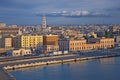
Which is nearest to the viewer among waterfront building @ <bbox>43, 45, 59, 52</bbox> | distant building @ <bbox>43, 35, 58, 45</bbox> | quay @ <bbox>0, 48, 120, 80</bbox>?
quay @ <bbox>0, 48, 120, 80</bbox>

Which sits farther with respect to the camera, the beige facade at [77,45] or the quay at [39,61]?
the beige facade at [77,45]

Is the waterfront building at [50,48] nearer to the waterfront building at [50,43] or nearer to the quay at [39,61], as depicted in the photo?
the waterfront building at [50,43]

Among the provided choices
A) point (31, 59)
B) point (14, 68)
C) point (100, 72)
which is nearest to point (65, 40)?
point (31, 59)

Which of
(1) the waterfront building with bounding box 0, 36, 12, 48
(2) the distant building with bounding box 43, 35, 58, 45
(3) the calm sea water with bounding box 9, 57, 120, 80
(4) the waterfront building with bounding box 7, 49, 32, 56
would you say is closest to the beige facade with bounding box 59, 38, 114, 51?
(2) the distant building with bounding box 43, 35, 58, 45

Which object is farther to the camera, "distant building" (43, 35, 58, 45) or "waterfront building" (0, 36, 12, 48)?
"distant building" (43, 35, 58, 45)

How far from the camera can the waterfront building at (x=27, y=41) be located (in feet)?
57.2

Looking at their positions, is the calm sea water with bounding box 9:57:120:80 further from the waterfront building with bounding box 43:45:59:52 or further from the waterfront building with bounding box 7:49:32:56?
the waterfront building with bounding box 43:45:59:52

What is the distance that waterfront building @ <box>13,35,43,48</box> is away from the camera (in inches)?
687

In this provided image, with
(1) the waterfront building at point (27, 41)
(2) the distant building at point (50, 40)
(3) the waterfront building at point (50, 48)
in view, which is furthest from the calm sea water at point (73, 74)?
(2) the distant building at point (50, 40)

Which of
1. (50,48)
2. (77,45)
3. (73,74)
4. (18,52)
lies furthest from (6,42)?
(73,74)

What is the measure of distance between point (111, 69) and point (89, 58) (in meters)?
3.46

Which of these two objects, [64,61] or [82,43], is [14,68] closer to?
[64,61]

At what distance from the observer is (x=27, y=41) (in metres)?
17.6

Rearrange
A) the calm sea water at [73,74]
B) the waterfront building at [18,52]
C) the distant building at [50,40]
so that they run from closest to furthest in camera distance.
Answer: the calm sea water at [73,74] → the waterfront building at [18,52] → the distant building at [50,40]
